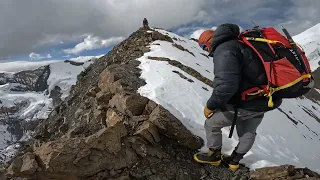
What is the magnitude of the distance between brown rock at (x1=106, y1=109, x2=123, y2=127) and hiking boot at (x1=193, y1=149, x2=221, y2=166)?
10.0 ft

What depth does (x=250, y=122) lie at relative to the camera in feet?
27.1

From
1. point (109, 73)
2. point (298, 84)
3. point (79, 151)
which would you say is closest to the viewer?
point (298, 84)

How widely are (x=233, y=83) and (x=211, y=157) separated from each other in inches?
103

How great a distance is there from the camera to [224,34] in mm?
7363

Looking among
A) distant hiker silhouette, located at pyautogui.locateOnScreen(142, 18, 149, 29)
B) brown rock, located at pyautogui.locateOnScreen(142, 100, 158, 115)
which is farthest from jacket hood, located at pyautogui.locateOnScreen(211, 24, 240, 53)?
distant hiker silhouette, located at pyautogui.locateOnScreen(142, 18, 149, 29)

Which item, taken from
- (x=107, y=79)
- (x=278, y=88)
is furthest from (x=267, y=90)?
(x=107, y=79)

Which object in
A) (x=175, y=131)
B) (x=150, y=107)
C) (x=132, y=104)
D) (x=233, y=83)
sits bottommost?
(x=175, y=131)

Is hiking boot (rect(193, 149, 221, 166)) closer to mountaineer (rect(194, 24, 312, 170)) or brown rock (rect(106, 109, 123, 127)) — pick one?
mountaineer (rect(194, 24, 312, 170))

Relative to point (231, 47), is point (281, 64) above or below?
below

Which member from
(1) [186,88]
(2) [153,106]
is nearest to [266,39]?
(2) [153,106]

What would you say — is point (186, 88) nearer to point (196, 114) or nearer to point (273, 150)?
point (196, 114)

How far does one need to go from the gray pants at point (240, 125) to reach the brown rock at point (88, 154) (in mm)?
2211

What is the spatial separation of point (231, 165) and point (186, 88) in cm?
647

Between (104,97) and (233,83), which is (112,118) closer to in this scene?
(104,97)
